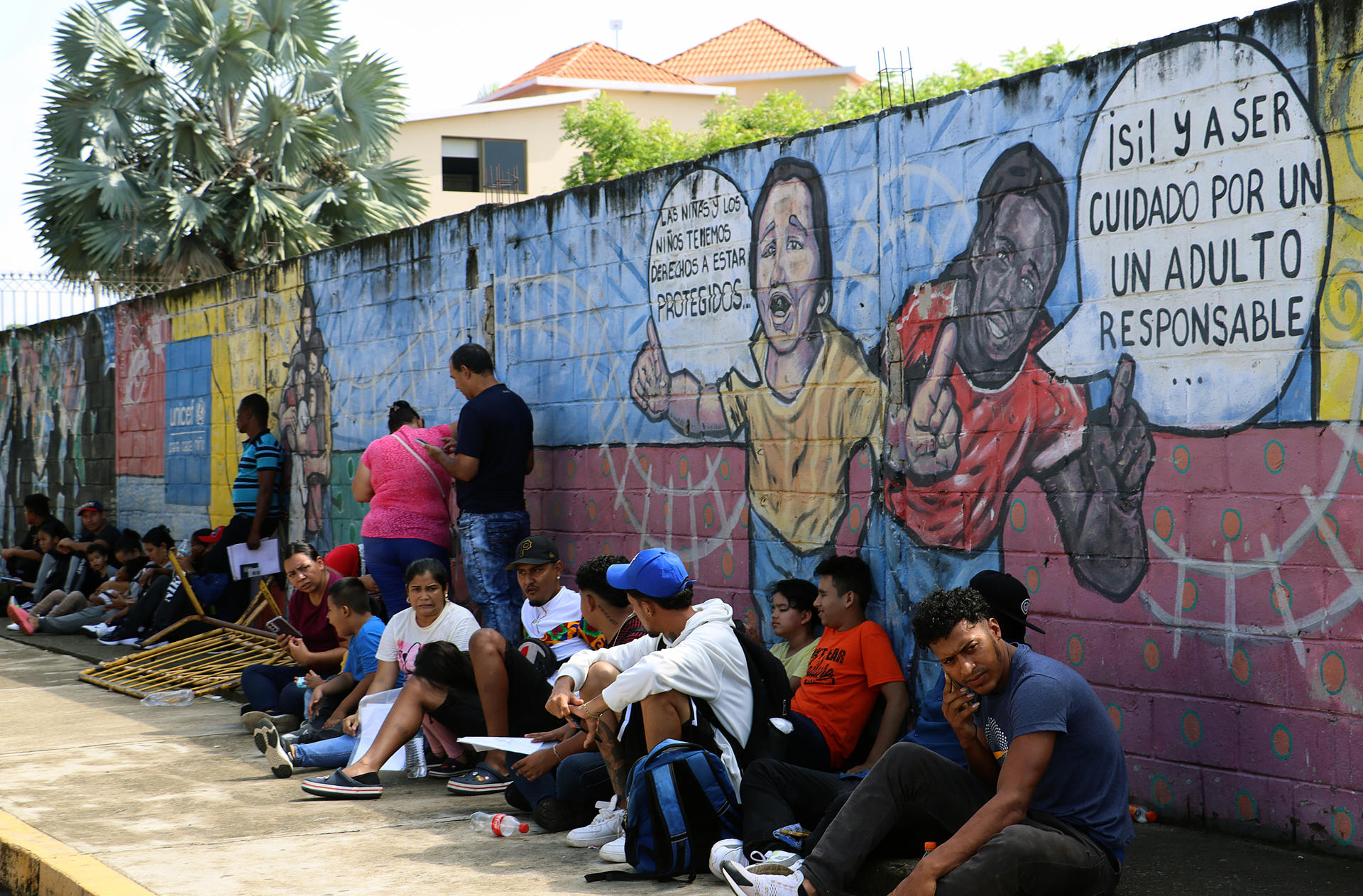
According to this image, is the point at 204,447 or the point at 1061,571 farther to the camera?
the point at 204,447

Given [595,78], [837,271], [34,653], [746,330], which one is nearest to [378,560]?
[746,330]

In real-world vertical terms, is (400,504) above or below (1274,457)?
below

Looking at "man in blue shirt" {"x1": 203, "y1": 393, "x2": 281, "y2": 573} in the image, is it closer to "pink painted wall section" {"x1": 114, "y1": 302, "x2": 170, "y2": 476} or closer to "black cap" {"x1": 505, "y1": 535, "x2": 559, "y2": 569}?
"pink painted wall section" {"x1": 114, "y1": 302, "x2": 170, "y2": 476}

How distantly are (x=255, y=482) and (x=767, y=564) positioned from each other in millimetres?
5907

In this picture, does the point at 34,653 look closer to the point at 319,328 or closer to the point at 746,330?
the point at 319,328

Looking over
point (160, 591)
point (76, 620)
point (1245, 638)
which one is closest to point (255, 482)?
point (160, 591)

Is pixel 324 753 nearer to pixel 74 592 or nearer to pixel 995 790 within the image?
pixel 995 790

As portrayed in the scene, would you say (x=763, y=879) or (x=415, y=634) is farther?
(x=415, y=634)

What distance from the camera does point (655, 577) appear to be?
5.01 meters

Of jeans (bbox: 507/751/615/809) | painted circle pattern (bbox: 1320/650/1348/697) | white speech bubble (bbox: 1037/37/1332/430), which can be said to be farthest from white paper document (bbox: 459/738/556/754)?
painted circle pattern (bbox: 1320/650/1348/697)

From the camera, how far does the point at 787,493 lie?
6.39 meters

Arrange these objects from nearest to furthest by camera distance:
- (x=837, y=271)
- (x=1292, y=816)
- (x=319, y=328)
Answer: (x=1292, y=816), (x=837, y=271), (x=319, y=328)

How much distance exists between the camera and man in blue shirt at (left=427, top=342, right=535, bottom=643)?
773cm

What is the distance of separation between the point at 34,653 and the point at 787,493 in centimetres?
756
